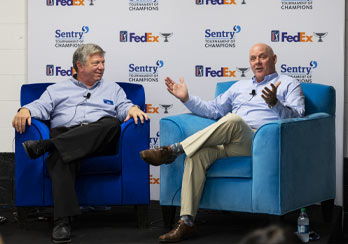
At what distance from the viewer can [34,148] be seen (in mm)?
2938

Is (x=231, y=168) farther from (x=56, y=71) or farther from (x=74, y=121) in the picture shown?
(x=56, y=71)

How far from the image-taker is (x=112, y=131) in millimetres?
3107

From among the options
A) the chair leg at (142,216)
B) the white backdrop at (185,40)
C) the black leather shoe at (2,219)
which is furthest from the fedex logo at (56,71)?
the chair leg at (142,216)

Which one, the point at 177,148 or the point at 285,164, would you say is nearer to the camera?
the point at 285,164

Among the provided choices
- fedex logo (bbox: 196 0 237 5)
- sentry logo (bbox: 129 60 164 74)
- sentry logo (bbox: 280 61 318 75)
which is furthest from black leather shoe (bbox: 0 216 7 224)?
sentry logo (bbox: 280 61 318 75)

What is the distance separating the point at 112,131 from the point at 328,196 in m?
1.45

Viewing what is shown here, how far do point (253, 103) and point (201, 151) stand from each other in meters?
0.67

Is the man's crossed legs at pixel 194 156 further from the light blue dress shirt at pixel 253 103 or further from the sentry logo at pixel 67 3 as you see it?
the sentry logo at pixel 67 3

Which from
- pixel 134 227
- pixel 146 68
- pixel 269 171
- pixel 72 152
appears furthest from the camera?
pixel 146 68

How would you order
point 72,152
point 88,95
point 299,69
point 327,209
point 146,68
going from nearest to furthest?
point 72,152 → point 327,209 → point 88,95 → point 299,69 → point 146,68

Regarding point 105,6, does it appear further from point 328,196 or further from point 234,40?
point 328,196

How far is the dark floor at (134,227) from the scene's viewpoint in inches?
114

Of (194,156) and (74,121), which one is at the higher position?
(74,121)

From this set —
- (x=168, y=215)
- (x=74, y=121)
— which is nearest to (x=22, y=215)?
(x=74, y=121)
